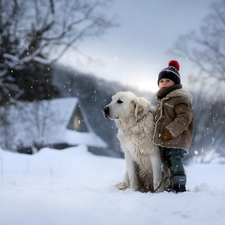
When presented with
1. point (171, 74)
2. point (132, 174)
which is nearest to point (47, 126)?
point (132, 174)

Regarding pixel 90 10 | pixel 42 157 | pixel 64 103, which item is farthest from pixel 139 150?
pixel 64 103

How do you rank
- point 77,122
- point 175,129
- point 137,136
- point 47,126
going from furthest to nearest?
point 77,122, point 47,126, point 137,136, point 175,129

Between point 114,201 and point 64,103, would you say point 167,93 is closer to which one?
point 114,201

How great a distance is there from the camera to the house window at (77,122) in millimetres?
20125

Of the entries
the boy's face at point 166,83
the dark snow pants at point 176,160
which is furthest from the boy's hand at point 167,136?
the boy's face at point 166,83

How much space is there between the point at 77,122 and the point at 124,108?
60.1 ft

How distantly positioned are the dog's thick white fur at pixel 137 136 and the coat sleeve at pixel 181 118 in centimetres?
35

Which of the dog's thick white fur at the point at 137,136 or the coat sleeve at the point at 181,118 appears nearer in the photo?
the coat sleeve at the point at 181,118

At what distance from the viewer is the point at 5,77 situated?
10.4m

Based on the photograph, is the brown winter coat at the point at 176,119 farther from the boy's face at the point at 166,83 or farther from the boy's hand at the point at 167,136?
the boy's face at the point at 166,83

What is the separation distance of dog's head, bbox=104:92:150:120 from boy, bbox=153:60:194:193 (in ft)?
0.87

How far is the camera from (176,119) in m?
2.62

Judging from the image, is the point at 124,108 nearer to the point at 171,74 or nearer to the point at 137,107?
the point at 137,107

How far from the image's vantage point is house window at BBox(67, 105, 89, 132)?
20.1 m
